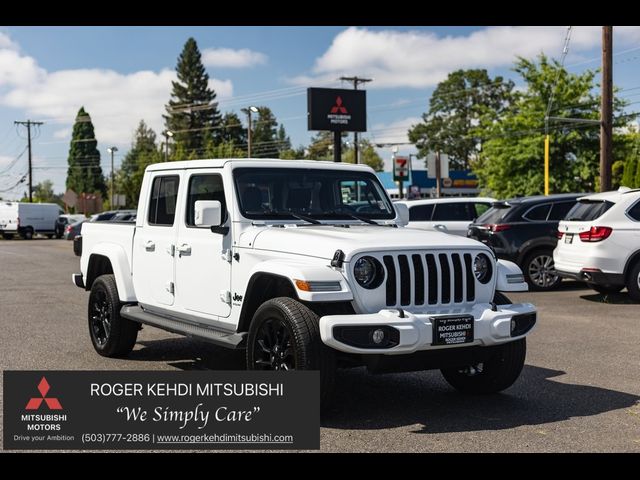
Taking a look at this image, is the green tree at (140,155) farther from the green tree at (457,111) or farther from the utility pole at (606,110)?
the utility pole at (606,110)

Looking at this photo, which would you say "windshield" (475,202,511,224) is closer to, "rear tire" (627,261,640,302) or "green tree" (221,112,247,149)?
"rear tire" (627,261,640,302)

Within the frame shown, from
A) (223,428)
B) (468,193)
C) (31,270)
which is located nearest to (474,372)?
(223,428)

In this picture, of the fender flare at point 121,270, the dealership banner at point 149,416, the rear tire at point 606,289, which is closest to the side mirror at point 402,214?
the dealership banner at point 149,416

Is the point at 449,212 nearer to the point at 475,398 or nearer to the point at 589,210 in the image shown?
the point at 589,210

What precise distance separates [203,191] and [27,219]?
44031 millimetres

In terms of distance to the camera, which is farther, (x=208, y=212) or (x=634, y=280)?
(x=634, y=280)

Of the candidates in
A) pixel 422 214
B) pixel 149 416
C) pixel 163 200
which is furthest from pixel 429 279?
pixel 422 214

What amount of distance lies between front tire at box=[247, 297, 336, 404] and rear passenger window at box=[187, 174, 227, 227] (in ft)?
4.44

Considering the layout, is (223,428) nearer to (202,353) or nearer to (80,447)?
(80,447)

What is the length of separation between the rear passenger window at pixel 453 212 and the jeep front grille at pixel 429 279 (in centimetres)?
1183

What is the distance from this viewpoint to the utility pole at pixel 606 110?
22.0 m

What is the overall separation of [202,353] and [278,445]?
3.85 meters

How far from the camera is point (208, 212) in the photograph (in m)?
6.94
